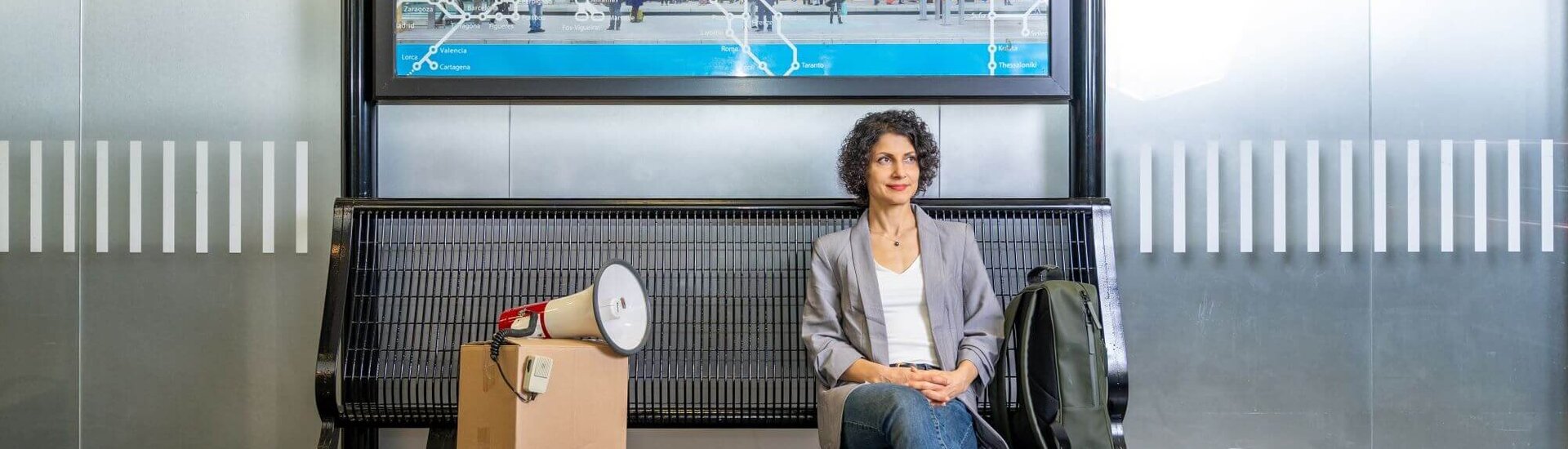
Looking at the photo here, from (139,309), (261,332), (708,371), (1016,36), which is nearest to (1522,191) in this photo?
(1016,36)

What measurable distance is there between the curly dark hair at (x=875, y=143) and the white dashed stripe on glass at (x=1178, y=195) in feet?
2.77

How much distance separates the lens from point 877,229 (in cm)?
240

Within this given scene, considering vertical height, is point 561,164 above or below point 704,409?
above

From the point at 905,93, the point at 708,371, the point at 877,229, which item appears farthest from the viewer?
the point at 905,93

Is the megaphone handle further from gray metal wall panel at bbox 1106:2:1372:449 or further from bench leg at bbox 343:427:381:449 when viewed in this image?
gray metal wall panel at bbox 1106:2:1372:449

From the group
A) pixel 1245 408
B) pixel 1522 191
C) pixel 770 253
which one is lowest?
pixel 1245 408

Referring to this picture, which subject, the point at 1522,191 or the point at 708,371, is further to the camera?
the point at 1522,191

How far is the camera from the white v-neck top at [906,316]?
2256mm

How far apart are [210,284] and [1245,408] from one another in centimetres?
313

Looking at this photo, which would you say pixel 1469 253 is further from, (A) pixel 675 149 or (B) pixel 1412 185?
(A) pixel 675 149

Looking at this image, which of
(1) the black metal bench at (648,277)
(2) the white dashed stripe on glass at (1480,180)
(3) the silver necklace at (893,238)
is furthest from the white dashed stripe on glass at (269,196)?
(2) the white dashed stripe on glass at (1480,180)

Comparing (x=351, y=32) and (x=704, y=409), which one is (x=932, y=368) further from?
(x=351, y=32)

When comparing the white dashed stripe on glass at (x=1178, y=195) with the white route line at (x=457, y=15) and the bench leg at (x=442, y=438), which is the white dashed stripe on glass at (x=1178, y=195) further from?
the bench leg at (x=442, y=438)

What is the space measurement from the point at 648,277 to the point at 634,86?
22.1 inches
